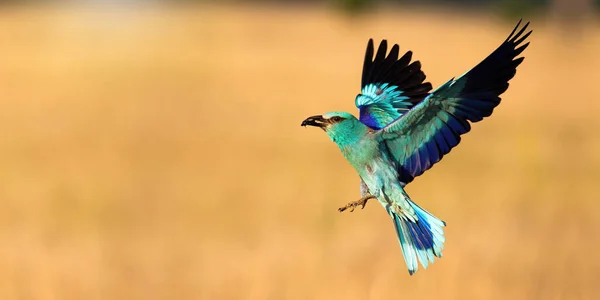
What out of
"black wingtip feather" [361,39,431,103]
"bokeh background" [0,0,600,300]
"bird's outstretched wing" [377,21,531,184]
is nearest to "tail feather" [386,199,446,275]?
"bird's outstretched wing" [377,21,531,184]

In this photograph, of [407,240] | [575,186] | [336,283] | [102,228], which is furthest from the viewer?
[575,186]

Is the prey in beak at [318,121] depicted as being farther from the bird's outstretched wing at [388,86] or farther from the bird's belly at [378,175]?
the bird's outstretched wing at [388,86]

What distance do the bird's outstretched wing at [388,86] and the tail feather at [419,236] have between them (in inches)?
12.0

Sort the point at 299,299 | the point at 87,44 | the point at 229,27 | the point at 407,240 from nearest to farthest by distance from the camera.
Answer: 1. the point at 407,240
2. the point at 299,299
3. the point at 87,44
4. the point at 229,27

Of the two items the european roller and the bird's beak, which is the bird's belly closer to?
the european roller

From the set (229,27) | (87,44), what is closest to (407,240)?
(87,44)

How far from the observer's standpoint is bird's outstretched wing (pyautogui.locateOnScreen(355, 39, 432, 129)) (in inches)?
91.6

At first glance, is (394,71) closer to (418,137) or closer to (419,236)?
(418,137)

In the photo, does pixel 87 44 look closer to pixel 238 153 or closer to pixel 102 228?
pixel 238 153

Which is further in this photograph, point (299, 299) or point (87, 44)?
point (87, 44)

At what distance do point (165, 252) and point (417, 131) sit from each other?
4775 mm

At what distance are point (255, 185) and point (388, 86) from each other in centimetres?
698

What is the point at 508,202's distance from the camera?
7.82 metres

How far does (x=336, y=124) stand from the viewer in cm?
197
